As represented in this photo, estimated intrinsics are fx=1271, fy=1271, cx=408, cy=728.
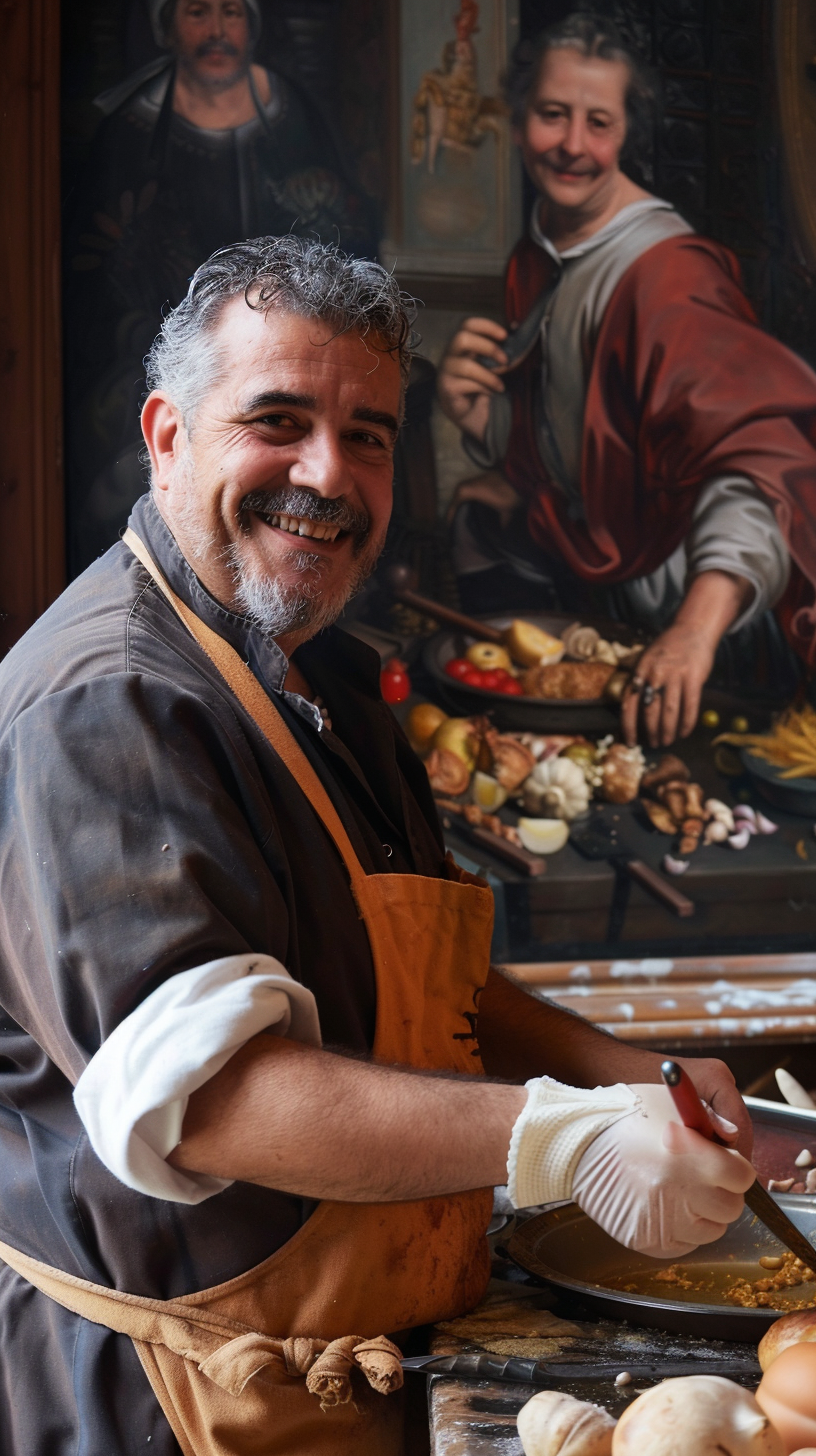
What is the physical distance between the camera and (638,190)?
11.3ft

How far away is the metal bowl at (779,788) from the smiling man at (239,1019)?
79.7 inches

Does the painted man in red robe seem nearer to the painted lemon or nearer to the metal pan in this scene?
the painted lemon

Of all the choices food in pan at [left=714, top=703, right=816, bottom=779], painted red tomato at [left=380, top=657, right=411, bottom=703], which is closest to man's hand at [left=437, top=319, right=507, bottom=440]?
painted red tomato at [left=380, top=657, right=411, bottom=703]

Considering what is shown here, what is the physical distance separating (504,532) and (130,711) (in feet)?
7.71

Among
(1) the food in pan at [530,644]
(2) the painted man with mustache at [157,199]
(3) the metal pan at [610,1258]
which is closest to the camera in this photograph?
(3) the metal pan at [610,1258]

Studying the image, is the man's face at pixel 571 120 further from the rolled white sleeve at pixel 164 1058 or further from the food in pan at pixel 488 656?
the rolled white sleeve at pixel 164 1058

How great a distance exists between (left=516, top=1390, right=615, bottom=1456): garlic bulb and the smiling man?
18 centimetres

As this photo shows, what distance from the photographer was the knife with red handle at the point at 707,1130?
3.57 feet

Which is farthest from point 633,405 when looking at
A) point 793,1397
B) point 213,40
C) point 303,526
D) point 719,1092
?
point 793,1397

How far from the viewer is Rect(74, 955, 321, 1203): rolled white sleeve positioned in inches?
42.9

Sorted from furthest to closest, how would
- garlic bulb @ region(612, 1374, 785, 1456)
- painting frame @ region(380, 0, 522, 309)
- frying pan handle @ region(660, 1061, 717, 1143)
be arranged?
painting frame @ region(380, 0, 522, 309) → frying pan handle @ region(660, 1061, 717, 1143) → garlic bulb @ region(612, 1374, 785, 1456)

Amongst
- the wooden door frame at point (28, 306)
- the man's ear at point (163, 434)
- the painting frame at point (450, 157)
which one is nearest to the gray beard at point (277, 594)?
the man's ear at point (163, 434)

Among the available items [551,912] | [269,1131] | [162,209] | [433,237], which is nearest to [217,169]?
[162,209]

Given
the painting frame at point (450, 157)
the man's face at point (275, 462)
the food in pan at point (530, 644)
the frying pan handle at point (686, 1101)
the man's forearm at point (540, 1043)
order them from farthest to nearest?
the food in pan at point (530, 644)
the painting frame at point (450, 157)
the man's forearm at point (540, 1043)
the man's face at point (275, 462)
the frying pan handle at point (686, 1101)
